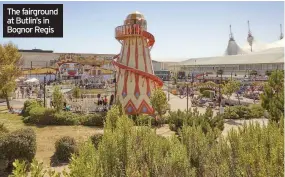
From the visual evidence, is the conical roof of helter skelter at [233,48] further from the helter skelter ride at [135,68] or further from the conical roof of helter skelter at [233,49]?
the helter skelter ride at [135,68]

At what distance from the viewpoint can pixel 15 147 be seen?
11781mm

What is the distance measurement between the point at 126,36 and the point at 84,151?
21187 mm

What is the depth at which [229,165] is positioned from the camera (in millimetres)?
6867

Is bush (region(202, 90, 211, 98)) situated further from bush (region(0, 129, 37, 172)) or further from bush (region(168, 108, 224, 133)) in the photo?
bush (region(0, 129, 37, 172))

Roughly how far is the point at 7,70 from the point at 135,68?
41.1 ft

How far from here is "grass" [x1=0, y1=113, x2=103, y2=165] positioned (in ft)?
48.0

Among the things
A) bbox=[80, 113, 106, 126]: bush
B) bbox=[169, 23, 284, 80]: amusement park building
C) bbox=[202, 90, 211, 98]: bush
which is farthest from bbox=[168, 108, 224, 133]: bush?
bbox=[169, 23, 284, 80]: amusement park building

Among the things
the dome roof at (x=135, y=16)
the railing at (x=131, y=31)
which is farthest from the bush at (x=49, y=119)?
the dome roof at (x=135, y=16)

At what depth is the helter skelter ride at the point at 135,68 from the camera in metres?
25.4

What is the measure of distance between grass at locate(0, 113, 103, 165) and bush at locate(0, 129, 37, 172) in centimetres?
123

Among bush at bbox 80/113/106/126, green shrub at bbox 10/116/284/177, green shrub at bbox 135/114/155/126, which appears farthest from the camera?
bush at bbox 80/113/106/126

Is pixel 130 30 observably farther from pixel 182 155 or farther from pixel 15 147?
pixel 182 155

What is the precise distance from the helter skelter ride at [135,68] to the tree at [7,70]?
1079 cm

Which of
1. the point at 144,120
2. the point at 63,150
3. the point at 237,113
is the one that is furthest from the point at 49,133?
the point at 237,113
